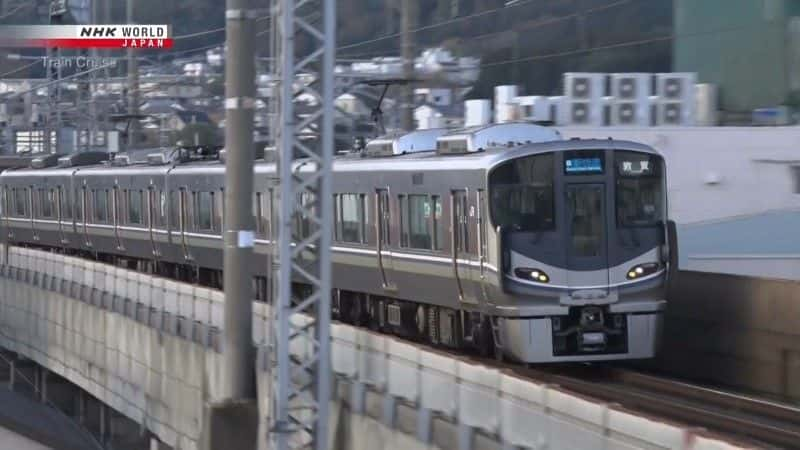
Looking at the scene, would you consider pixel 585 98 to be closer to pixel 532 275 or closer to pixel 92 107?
pixel 92 107

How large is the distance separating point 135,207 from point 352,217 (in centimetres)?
1326

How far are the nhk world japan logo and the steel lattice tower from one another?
29065 mm

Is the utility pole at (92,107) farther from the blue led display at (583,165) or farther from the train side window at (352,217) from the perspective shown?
the blue led display at (583,165)

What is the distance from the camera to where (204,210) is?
30.5 meters

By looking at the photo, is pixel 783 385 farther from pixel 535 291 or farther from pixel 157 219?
pixel 157 219

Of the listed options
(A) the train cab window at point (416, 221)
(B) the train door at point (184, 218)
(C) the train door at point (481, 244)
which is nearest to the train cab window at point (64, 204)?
(B) the train door at point (184, 218)

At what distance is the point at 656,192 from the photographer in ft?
63.5

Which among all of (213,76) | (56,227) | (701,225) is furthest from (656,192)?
(213,76)

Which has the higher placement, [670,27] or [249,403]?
[670,27]

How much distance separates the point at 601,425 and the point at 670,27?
34.2m

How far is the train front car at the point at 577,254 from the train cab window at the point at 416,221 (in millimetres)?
2137

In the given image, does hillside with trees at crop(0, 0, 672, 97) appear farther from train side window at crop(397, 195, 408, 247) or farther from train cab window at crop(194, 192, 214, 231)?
train side window at crop(397, 195, 408, 247)

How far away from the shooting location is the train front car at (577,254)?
18375mm

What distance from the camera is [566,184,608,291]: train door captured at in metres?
18.5
